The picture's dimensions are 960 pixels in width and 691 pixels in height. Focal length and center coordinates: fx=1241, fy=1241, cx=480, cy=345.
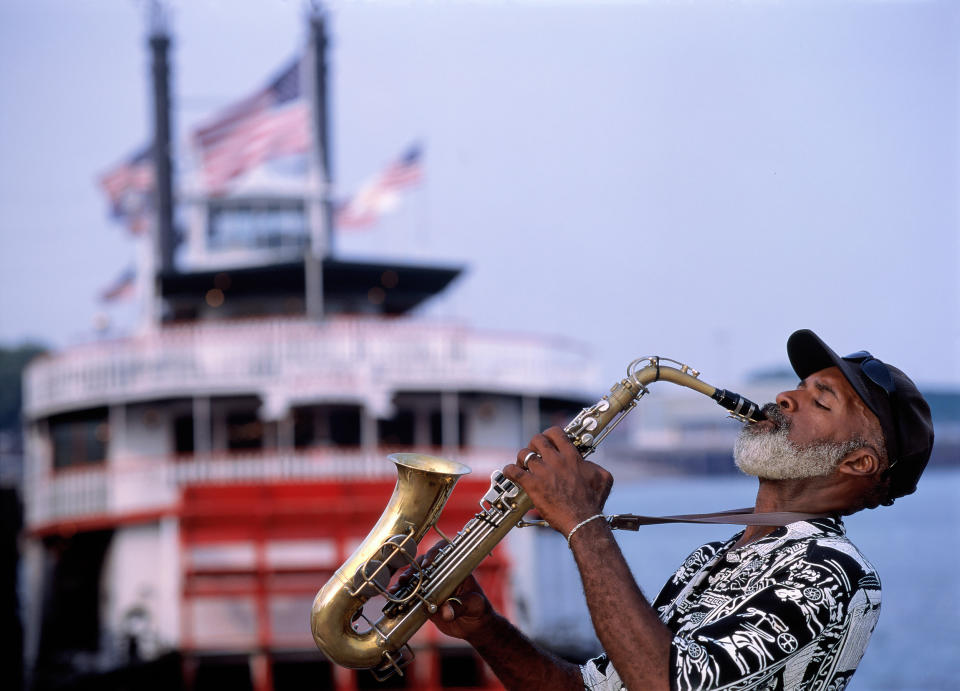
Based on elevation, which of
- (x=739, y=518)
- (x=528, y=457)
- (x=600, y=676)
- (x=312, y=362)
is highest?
(x=528, y=457)

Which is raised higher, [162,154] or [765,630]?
[162,154]

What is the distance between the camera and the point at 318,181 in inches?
791

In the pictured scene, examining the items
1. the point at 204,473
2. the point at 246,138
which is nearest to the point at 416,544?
the point at 204,473

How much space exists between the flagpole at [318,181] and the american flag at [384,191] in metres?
0.83

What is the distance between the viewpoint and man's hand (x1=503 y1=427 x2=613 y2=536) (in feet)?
7.04

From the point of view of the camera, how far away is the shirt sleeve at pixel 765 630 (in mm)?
1980

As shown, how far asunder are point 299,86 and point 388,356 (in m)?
4.67

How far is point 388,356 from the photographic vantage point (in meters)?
16.1

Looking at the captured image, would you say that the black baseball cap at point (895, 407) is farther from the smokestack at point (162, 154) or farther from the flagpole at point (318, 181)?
the smokestack at point (162, 154)

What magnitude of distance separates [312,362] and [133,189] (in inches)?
318

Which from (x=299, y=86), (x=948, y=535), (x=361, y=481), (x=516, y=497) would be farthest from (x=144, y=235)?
(x=948, y=535)

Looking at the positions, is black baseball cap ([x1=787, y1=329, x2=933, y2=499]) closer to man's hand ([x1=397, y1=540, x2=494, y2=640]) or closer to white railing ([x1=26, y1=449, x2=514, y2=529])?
man's hand ([x1=397, y1=540, x2=494, y2=640])

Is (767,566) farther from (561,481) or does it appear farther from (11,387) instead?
(11,387)

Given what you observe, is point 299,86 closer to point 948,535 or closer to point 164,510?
point 164,510
